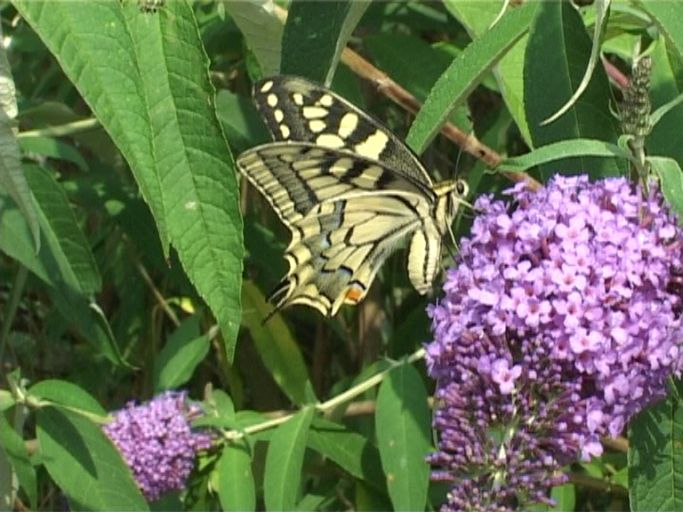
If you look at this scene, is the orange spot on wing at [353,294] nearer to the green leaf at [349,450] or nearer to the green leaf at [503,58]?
the green leaf at [349,450]

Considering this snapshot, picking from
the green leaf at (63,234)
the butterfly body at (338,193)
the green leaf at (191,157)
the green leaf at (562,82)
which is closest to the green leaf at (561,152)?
the green leaf at (562,82)

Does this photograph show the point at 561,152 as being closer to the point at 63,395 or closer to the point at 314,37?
the point at 314,37

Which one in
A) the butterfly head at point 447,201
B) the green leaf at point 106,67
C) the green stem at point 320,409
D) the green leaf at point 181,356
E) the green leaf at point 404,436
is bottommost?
the green leaf at point 181,356

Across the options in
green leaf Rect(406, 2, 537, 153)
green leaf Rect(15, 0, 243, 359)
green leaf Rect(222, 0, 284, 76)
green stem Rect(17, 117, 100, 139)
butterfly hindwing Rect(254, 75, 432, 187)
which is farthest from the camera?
green stem Rect(17, 117, 100, 139)

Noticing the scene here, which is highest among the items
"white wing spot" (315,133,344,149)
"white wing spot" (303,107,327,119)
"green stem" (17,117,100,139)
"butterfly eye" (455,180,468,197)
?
"white wing spot" (303,107,327,119)

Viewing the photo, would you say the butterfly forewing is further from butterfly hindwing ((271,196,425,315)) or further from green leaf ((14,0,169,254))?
green leaf ((14,0,169,254))

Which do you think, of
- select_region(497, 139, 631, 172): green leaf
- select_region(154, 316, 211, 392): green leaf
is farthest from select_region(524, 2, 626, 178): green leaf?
select_region(154, 316, 211, 392): green leaf
